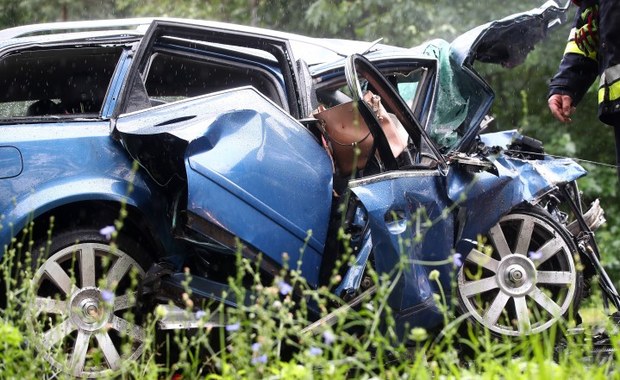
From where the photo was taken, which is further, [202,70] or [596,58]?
[202,70]

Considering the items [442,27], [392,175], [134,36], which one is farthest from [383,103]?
[442,27]

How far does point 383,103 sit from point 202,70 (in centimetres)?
127

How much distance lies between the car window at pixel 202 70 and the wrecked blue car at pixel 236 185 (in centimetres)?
1

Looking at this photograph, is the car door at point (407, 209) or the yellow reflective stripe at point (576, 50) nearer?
the yellow reflective stripe at point (576, 50)

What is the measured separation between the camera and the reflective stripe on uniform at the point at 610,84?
4637 millimetres

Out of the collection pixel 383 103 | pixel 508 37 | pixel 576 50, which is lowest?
pixel 576 50

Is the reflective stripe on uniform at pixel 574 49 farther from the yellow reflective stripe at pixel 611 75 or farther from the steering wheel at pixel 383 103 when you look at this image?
the steering wheel at pixel 383 103

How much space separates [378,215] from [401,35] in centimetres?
906

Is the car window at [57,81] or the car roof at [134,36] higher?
the car roof at [134,36]

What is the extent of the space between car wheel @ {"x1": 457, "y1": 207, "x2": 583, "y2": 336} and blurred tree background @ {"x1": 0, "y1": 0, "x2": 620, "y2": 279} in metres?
7.01

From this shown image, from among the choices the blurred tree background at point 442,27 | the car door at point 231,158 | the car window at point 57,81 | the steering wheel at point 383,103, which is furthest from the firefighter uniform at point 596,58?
the blurred tree background at point 442,27

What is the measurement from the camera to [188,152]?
520 cm

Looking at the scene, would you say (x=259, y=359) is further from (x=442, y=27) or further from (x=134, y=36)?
(x=442, y=27)

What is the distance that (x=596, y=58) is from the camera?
5125mm
